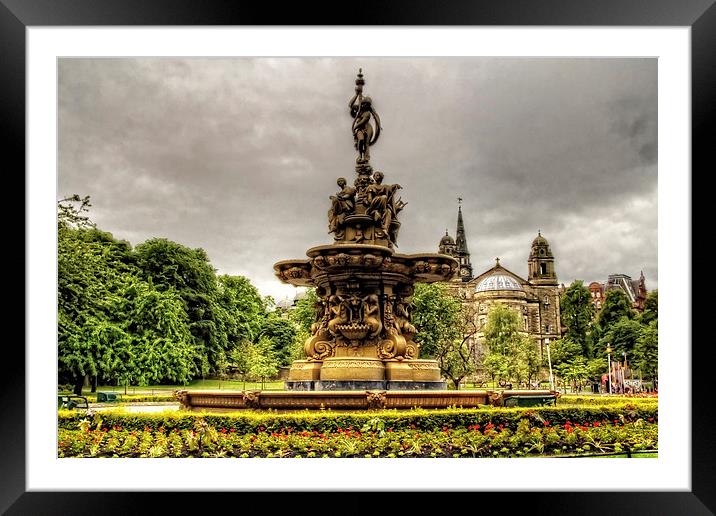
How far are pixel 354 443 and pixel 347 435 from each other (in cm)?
48

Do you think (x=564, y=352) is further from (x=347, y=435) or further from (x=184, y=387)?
(x=347, y=435)

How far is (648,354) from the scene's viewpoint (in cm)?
4081

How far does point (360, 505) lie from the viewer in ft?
16.4

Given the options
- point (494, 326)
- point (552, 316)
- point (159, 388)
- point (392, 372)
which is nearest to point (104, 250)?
point (159, 388)

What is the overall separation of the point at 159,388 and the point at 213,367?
20.6 ft

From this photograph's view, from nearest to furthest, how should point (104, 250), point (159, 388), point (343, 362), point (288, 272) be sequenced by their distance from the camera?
point (343, 362) → point (288, 272) → point (104, 250) → point (159, 388)

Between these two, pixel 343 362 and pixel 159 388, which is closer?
pixel 343 362

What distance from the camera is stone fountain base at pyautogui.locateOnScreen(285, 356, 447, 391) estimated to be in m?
13.7

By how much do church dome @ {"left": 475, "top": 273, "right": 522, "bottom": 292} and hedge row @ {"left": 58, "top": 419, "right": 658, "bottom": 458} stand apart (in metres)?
65.8

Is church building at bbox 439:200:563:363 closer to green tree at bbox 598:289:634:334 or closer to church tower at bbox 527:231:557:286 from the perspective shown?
church tower at bbox 527:231:557:286

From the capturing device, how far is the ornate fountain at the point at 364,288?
13.8 m

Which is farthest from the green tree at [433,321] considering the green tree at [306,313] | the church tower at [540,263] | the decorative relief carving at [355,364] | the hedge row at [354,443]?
the church tower at [540,263]
